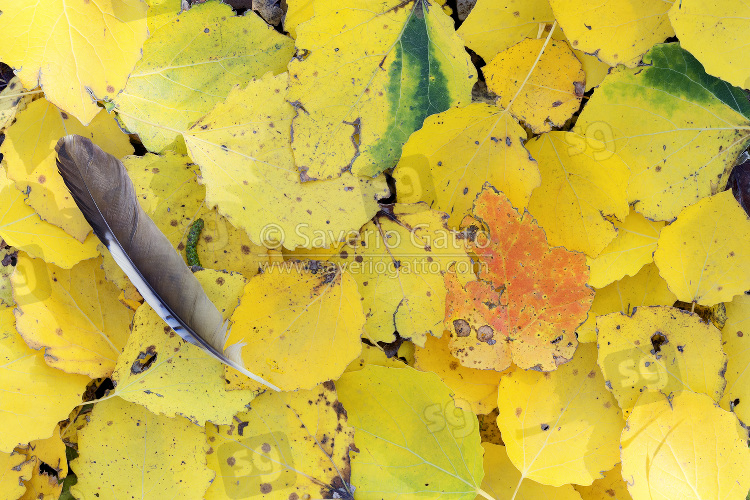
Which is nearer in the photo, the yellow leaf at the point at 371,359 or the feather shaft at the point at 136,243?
the feather shaft at the point at 136,243

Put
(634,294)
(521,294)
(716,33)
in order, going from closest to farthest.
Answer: (716,33) < (521,294) < (634,294)

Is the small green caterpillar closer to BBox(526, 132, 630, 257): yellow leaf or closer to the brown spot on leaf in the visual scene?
the brown spot on leaf

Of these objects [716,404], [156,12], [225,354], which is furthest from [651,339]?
[156,12]

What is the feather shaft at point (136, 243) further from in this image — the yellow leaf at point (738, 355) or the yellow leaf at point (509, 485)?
the yellow leaf at point (738, 355)

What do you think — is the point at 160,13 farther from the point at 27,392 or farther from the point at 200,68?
the point at 27,392

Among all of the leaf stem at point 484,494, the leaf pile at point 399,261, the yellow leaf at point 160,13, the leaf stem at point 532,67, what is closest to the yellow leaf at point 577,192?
the leaf pile at point 399,261

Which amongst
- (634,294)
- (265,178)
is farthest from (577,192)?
(265,178)
